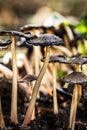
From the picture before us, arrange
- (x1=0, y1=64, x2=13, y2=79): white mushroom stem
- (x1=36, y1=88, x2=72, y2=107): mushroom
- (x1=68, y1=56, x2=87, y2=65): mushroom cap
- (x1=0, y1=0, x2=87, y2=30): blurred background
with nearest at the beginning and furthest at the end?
(x1=68, y1=56, x2=87, y2=65): mushroom cap < (x1=36, y1=88, x2=72, y2=107): mushroom < (x1=0, y1=64, x2=13, y2=79): white mushroom stem < (x1=0, y1=0, x2=87, y2=30): blurred background

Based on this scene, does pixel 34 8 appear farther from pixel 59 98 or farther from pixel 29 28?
pixel 59 98

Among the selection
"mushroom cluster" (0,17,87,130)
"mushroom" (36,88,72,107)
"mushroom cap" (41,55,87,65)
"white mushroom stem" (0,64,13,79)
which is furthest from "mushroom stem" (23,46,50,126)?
"white mushroom stem" (0,64,13,79)

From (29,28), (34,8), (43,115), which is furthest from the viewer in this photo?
(34,8)

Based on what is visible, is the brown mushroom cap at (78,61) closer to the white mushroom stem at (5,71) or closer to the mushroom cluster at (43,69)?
the mushroom cluster at (43,69)

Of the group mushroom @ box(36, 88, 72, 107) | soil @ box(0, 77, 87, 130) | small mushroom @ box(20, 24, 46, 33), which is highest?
small mushroom @ box(20, 24, 46, 33)

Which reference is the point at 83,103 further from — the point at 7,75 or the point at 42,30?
the point at 42,30

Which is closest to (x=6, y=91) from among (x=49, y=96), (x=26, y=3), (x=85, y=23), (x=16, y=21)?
(x=49, y=96)

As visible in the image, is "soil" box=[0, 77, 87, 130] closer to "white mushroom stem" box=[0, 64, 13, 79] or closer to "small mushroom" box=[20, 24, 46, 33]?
"white mushroom stem" box=[0, 64, 13, 79]

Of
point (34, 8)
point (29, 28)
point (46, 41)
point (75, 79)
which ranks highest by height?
point (34, 8)

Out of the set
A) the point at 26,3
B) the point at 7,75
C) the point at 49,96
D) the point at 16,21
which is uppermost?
the point at 26,3

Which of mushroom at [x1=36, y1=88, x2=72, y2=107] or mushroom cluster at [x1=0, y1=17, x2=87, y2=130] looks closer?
mushroom cluster at [x1=0, y1=17, x2=87, y2=130]

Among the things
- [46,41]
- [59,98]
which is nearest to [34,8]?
[59,98]
